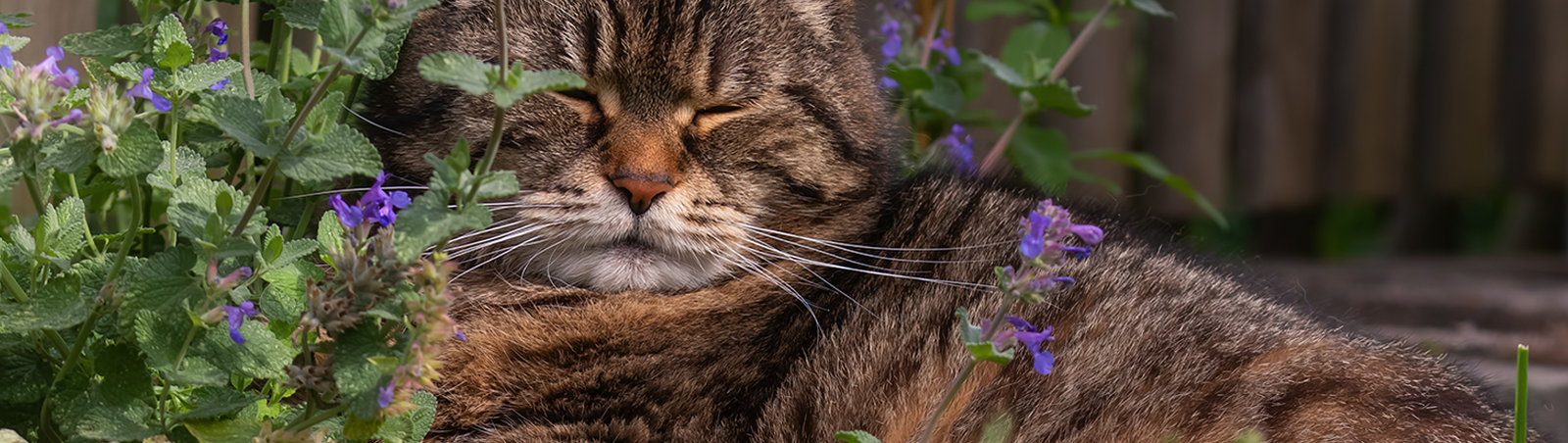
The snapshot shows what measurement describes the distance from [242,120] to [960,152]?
1.56 metres

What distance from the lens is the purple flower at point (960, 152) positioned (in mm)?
2245

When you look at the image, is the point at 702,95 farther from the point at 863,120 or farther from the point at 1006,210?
the point at 1006,210

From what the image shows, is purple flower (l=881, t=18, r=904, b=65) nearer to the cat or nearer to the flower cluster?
the cat

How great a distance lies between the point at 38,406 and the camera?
1.34 m

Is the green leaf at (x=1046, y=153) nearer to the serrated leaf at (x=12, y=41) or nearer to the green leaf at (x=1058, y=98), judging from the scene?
the green leaf at (x=1058, y=98)

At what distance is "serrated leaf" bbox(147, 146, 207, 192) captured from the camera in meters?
1.19

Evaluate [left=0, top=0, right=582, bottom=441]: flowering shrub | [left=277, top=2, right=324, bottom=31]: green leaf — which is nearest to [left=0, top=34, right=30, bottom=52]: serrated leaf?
[left=0, top=0, right=582, bottom=441]: flowering shrub

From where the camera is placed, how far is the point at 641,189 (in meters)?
1.66

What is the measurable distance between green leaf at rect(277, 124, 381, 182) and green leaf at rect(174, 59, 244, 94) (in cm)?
20

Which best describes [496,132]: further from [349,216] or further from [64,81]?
[64,81]

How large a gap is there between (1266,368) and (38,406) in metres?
1.58

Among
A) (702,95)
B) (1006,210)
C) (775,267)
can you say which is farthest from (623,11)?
(1006,210)

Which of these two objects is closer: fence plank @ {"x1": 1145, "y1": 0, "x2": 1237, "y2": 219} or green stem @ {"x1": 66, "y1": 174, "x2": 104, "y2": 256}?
green stem @ {"x1": 66, "y1": 174, "x2": 104, "y2": 256}

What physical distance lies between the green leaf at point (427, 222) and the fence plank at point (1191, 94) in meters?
4.29
